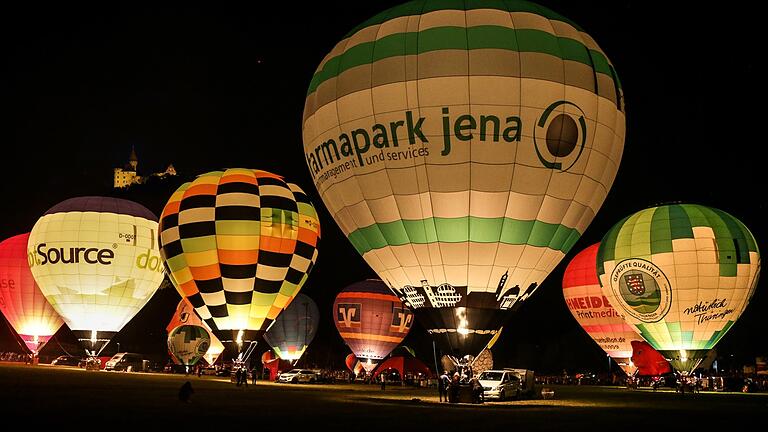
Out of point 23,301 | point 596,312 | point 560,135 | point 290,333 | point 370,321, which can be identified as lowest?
point 290,333

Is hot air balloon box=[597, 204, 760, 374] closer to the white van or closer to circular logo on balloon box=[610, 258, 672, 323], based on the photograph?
circular logo on balloon box=[610, 258, 672, 323]

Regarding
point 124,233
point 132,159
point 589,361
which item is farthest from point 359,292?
point 132,159

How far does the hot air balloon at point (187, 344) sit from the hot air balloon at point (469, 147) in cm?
1734

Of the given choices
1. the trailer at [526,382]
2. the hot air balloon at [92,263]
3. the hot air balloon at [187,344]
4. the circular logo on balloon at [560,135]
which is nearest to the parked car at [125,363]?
the hot air balloon at [187,344]

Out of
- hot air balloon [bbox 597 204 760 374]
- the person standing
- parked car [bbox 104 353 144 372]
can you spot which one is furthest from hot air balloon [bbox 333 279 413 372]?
the person standing

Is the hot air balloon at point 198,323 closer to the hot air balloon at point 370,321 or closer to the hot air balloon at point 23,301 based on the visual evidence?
the hot air balloon at point 23,301

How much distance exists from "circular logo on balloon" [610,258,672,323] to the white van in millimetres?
7846

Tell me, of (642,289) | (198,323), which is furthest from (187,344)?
(642,289)

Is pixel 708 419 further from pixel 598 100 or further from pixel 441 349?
pixel 598 100

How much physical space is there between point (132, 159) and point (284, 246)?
134 meters

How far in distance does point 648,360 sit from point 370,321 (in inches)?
470

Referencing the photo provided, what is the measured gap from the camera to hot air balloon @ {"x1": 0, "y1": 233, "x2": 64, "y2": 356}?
3291 centimetres

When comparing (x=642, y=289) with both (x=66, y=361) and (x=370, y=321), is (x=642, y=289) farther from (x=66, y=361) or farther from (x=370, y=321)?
(x=66, y=361)

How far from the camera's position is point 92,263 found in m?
28.9
